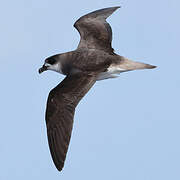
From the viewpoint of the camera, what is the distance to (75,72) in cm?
1377

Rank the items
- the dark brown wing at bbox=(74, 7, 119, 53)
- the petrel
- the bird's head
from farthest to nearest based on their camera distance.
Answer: the dark brown wing at bbox=(74, 7, 119, 53) → the bird's head → the petrel

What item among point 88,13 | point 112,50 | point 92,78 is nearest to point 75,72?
point 92,78

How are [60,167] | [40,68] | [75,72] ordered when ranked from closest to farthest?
[60,167] → [75,72] → [40,68]

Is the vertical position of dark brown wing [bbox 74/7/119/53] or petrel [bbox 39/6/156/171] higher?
dark brown wing [bbox 74/7/119/53]

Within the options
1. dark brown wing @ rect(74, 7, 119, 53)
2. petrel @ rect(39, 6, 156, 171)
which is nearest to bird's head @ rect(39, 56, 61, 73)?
petrel @ rect(39, 6, 156, 171)

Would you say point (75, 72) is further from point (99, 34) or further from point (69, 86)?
point (99, 34)

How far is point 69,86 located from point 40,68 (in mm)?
1598

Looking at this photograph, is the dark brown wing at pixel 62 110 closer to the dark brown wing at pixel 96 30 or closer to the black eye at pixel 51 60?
the black eye at pixel 51 60

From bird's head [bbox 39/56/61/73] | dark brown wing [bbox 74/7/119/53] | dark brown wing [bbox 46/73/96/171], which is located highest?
dark brown wing [bbox 74/7/119/53]

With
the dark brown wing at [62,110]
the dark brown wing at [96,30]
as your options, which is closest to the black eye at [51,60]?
the dark brown wing at [96,30]

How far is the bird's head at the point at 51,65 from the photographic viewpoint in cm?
1440

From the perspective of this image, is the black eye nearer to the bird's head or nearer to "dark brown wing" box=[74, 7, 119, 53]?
the bird's head

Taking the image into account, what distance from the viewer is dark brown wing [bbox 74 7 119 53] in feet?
49.1

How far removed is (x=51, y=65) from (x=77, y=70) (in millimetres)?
954
